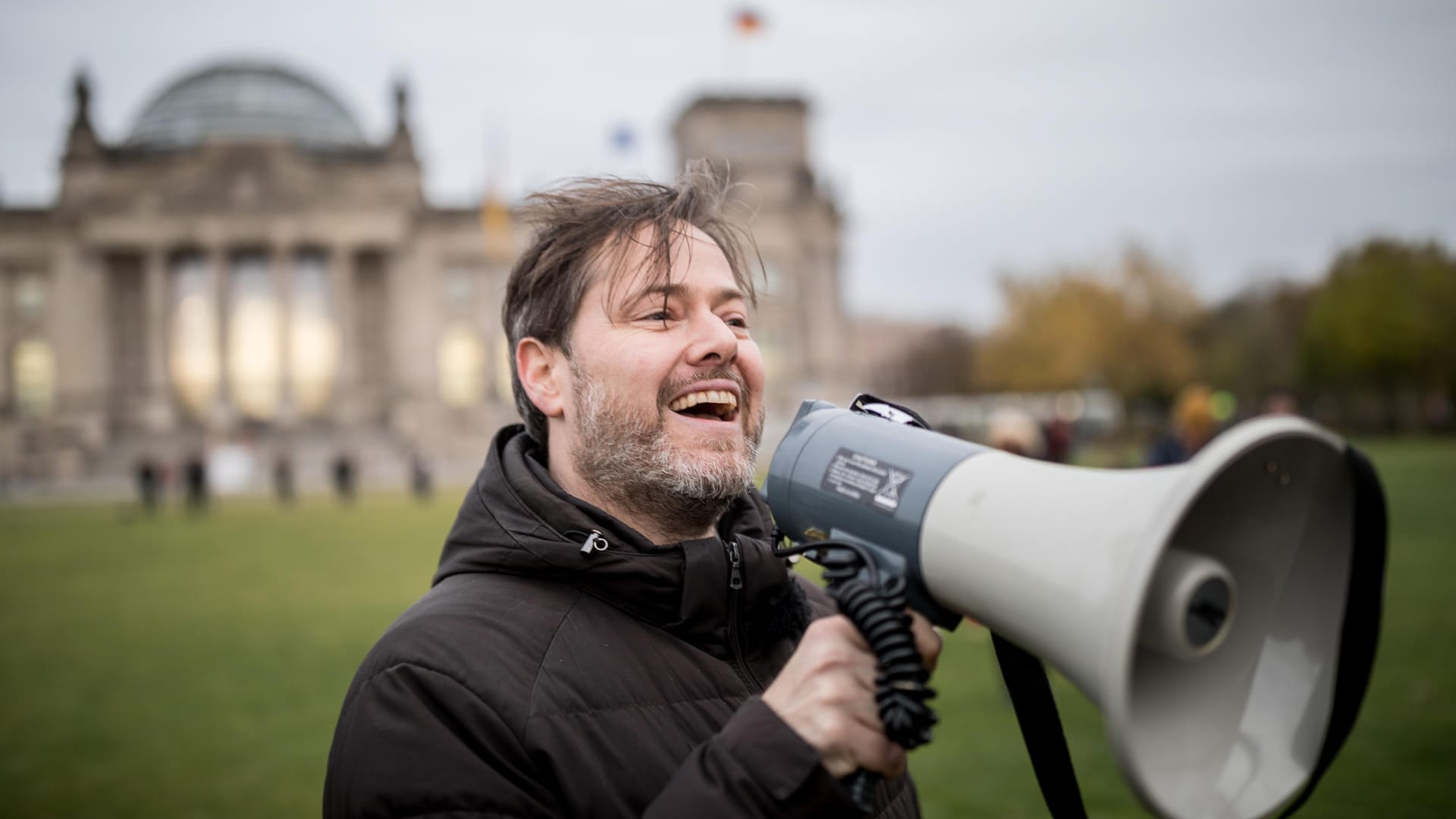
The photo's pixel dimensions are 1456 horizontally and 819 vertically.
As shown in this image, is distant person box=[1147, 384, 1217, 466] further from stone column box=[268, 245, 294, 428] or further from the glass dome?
the glass dome

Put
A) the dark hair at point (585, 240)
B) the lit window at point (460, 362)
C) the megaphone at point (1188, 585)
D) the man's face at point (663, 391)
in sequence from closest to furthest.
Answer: the megaphone at point (1188, 585) < the man's face at point (663, 391) < the dark hair at point (585, 240) < the lit window at point (460, 362)

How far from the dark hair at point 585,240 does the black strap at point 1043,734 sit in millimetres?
1083

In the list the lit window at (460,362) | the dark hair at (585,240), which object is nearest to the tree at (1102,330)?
the lit window at (460,362)

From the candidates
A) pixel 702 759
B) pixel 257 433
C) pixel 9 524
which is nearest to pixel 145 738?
pixel 702 759

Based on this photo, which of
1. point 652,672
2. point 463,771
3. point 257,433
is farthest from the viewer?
point 257,433

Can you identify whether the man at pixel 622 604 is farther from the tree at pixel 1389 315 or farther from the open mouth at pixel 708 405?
the tree at pixel 1389 315

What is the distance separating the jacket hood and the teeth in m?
0.28

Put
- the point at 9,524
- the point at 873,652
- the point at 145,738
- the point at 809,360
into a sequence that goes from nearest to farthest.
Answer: the point at 873,652 → the point at 145,738 → the point at 9,524 → the point at 809,360

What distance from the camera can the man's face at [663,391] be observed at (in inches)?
86.0

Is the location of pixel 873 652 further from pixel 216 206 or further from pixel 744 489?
pixel 216 206

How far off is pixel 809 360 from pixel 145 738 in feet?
206

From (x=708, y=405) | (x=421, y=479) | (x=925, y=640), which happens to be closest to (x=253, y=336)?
(x=421, y=479)

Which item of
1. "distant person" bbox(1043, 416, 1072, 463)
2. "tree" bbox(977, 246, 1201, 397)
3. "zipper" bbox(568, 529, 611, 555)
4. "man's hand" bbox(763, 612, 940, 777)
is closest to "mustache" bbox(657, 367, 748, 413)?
"zipper" bbox(568, 529, 611, 555)

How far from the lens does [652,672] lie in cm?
203
